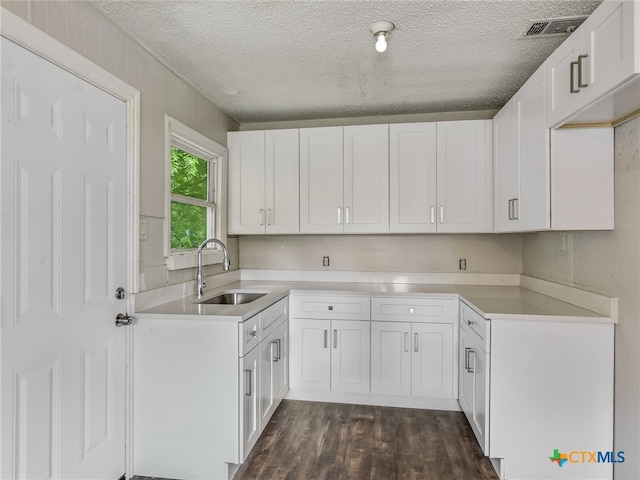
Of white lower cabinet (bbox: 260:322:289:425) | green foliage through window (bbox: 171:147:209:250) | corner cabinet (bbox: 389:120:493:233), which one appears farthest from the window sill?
corner cabinet (bbox: 389:120:493:233)

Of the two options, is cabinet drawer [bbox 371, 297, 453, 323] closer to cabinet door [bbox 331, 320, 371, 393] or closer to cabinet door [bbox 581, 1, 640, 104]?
cabinet door [bbox 331, 320, 371, 393]

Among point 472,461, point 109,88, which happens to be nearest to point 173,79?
point 109,88

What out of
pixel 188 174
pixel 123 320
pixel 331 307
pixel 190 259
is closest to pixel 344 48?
pixel 188 174

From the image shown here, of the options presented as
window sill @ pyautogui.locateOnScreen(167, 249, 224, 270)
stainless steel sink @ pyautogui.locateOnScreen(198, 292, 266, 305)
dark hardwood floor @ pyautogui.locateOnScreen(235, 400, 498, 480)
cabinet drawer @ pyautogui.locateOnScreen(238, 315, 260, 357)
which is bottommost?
dark hardwood floor @ pyautogui.locateOnScreen(235, 400, 498, 480)

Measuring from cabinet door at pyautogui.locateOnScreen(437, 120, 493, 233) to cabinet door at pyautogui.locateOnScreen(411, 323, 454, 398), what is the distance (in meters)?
0.83

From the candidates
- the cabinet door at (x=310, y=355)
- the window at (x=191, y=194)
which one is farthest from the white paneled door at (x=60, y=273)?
the cabinet door at (x=310, y=355)

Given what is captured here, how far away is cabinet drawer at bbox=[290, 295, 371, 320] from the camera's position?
2.85 meters

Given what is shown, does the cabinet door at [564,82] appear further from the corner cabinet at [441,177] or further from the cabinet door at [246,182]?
the cabinet door at [246,182]

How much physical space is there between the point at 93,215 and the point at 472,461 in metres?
2.47

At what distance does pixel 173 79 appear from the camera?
2432 mm

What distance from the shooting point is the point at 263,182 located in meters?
3.27

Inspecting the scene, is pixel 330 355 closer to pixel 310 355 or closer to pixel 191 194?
pixel 310 355

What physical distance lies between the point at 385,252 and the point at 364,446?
64.9 inches

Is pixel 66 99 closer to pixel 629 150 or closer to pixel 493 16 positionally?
pixel 493 16
